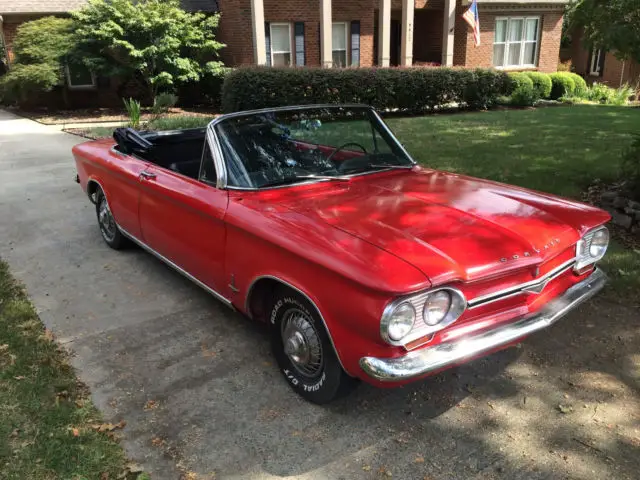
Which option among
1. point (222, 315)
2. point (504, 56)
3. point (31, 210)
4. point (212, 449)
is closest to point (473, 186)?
point (222, 315)

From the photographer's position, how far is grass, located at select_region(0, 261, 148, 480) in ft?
8.73

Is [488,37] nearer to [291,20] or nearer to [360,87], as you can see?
[291,20]

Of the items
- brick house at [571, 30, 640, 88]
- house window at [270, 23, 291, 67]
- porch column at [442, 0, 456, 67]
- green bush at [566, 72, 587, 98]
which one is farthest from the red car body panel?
brick house at [571, 30, 640, 88]

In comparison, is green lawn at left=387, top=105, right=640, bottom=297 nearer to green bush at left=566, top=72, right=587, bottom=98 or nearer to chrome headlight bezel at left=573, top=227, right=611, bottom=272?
chrome headlight bezel at left=573, top=227, right=611, bottom=272

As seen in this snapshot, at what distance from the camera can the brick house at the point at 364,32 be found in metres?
18.2

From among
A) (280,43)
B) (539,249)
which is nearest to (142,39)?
(280,43)

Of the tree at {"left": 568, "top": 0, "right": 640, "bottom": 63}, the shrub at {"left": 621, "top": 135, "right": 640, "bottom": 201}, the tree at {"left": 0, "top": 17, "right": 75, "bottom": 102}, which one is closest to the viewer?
the tree at {"left": 568, "top": 0, "right": 640, "bottom": 63}

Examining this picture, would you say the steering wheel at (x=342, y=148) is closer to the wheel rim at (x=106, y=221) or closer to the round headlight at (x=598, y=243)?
the round headlight at (x=598, y=243)

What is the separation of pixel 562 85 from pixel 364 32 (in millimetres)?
7452

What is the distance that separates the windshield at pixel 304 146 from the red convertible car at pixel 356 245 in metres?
0.01

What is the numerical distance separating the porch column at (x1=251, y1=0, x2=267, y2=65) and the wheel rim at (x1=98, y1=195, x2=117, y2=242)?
1274 cm

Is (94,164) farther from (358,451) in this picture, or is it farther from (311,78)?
(311,78)

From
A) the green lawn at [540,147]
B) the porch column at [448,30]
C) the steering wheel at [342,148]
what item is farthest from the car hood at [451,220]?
the porch column at [448,30]

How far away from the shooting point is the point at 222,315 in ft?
14.0
